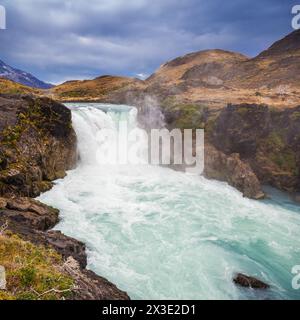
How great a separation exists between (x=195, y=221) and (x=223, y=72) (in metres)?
83.9

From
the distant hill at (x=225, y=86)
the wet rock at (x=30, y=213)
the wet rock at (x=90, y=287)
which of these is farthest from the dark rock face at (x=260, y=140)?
the wet rock at (x=90, y=287)

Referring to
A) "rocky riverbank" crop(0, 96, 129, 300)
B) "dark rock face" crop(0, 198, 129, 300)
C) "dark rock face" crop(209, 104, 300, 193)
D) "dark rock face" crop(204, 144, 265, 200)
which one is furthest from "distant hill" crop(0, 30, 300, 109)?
"dark rock face" crop(0, 198, 129, 300)

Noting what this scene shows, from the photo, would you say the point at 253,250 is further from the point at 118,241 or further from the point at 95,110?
the point at 95,110

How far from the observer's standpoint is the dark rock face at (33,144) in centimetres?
2106

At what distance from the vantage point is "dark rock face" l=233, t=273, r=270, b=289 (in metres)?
14.9

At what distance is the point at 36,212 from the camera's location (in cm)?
1784

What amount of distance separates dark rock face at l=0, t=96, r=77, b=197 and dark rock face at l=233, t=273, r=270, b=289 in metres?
14.1

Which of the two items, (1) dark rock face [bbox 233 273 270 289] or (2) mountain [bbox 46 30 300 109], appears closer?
(1) dark rock face [bbox 233 273 270 289]

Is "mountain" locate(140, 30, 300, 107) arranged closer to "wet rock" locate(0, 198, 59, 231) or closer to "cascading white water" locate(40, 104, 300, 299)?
"cascading white water" locate(40, 104, 300, 299)

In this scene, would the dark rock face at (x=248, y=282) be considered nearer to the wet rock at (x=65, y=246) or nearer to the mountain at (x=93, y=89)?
the wet rock at (x=65, y=246)

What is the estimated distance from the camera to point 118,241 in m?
18.1

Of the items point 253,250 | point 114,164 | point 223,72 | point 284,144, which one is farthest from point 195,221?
point 223,72

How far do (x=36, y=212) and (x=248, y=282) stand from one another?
11759 mm

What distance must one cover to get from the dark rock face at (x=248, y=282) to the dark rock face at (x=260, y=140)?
19220mm
